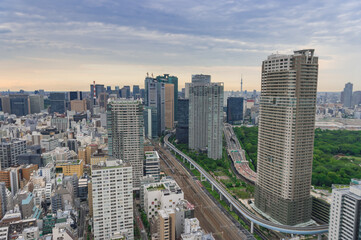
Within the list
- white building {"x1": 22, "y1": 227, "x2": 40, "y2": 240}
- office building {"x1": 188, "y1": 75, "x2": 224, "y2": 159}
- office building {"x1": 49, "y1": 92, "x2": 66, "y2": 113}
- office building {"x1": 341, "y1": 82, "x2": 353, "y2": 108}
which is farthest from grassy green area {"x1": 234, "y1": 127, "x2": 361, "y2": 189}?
office building {"x1": 49, "y1": 92, "x2": 66, "y2": 113}

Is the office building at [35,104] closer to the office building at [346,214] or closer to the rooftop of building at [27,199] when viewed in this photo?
the rooftop of building at [27,199]

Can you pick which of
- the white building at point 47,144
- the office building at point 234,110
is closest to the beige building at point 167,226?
the white building at point 47,144

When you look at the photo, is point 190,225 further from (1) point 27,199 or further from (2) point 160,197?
(1) point 27,199

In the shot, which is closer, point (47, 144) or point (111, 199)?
point (111, 199)

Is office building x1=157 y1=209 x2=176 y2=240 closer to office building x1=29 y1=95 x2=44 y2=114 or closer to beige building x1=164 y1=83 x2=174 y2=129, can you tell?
beige building x1=164 y1=83 x2=174 y2=129

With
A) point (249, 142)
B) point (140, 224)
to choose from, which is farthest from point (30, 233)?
point (249, 142)

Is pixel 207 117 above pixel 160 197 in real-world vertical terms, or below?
above
